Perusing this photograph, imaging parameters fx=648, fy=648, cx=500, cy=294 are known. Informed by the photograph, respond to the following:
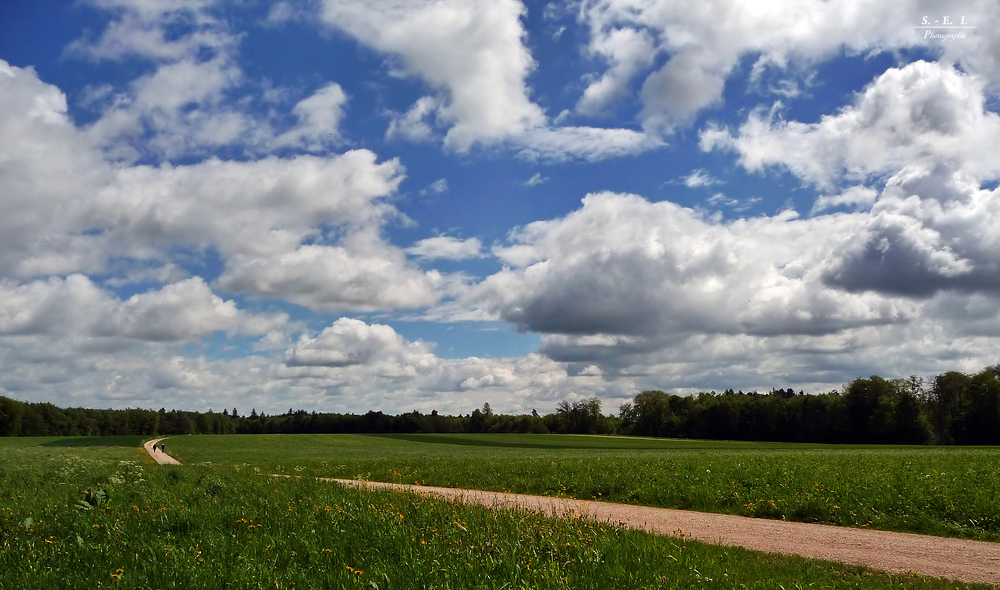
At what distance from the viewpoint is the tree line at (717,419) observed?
99.1 meters

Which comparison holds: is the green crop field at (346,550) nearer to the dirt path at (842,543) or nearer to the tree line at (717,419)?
the dirt path at (842,543)

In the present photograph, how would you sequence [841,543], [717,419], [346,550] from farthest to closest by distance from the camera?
[717,419] → [841,543] → [346,550]

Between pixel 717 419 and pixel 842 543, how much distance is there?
408 ft

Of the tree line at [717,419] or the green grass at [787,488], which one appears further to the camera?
the tree line at [717,419]

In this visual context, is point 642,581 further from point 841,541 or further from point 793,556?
point 841,541

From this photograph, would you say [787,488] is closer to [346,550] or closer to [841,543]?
[841,543]

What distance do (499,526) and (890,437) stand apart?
10986cm

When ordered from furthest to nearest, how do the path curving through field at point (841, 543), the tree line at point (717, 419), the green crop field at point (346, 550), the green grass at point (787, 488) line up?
1. the tree line at point (717, 419)
2. the green grass at point (787, 488)
3. the path curving through field at point (841, 543)
4. the green crop field at point (346, 550)

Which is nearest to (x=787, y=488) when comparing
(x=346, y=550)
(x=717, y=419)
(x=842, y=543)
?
(x=842, y=543)

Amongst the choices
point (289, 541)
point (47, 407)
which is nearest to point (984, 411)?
point (289, 541)

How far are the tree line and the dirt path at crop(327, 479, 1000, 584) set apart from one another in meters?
102

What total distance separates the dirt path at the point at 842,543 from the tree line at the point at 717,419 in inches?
4013

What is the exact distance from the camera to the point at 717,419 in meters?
129

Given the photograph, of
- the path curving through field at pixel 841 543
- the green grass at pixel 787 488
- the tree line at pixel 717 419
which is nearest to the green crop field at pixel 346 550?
the path curving through field at pixel 841 543
